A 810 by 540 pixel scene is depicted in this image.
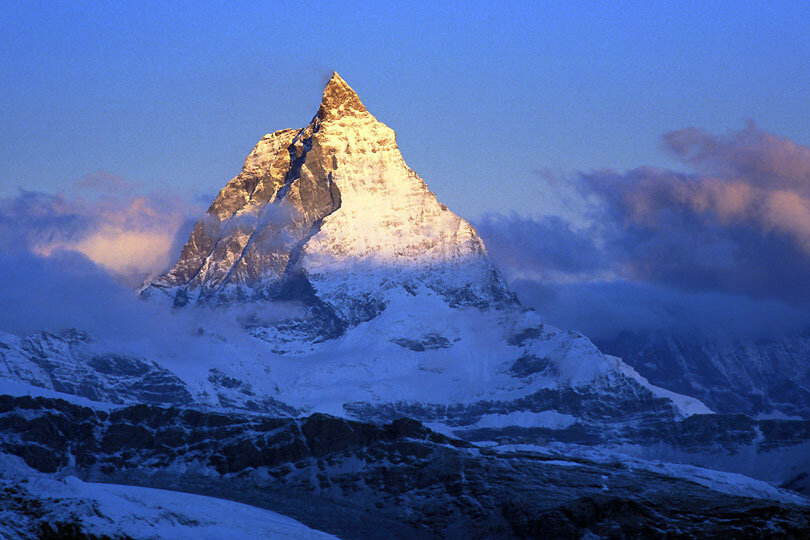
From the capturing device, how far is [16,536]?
197125mm
